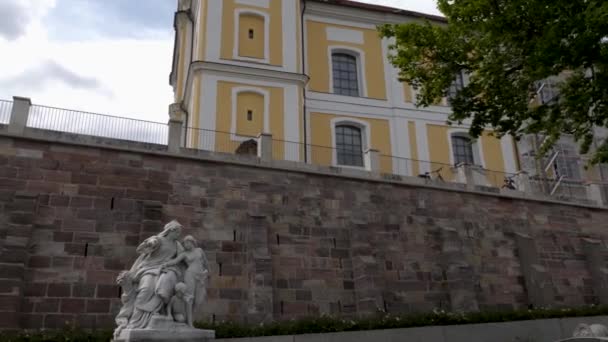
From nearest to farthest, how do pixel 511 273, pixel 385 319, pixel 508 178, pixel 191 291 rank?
pixel 191 291, pixel 385 319, pixel 511 273, pixel 508 178

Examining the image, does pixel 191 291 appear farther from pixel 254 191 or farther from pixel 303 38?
pixel 303 38

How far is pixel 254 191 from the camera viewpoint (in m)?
16.4

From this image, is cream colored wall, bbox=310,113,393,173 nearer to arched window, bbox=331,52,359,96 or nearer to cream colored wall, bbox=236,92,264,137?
arched window, bbox=331,52,359,96

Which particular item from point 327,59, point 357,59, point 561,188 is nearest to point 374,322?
point 561,188

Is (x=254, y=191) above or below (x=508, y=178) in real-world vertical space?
below

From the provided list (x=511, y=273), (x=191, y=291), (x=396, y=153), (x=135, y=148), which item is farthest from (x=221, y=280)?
(x=396, y=153)

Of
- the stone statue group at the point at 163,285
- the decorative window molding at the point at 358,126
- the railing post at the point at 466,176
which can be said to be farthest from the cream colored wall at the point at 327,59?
the stone statue group at the point at 163,285

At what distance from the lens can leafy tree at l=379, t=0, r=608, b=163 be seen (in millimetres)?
11492

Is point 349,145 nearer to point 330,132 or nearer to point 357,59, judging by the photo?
point 330,132

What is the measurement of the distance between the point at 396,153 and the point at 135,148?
13.4 metres

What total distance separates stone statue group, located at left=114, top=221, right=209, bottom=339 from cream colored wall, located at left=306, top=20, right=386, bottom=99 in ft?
58.0

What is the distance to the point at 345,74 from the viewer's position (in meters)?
26.9

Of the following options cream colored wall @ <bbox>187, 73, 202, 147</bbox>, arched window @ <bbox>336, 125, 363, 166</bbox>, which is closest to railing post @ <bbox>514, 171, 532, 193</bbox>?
arched window @ <bbox>336, 125, 363, 166</bbox>

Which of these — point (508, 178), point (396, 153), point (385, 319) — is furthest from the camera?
point (396, 153)
